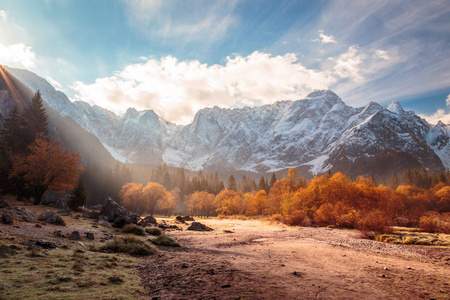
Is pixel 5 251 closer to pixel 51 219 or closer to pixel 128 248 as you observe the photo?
pixel 128 248

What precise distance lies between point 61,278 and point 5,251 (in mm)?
4027

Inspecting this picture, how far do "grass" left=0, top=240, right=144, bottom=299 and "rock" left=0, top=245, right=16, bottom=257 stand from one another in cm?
26

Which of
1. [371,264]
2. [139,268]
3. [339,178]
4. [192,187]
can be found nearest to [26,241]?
[139,268]

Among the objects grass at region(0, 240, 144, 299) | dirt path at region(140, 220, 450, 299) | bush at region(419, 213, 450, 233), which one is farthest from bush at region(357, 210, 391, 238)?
grass at region(0, 240, 144, 299)

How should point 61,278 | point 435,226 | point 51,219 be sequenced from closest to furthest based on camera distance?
point 61,278 < point 51,219 < point 435,226

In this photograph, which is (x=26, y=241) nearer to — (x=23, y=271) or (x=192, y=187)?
(x=23, y=271)

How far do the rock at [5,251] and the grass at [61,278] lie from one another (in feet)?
0.87

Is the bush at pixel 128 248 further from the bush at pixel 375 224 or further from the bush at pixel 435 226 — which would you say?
the bush at pixel 435 226

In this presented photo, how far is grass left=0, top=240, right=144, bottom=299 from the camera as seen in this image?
21.6 ft

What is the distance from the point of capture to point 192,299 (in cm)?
722

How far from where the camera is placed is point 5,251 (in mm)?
9383

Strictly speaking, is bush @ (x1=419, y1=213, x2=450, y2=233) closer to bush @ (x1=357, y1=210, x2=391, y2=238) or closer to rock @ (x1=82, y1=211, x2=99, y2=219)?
bush @ (x1=357, y1=210, x2=391, y2=238)

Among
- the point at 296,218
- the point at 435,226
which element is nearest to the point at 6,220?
the point at 296,218

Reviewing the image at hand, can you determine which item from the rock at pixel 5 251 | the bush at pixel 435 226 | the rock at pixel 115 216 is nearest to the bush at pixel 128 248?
the rock at pixel 5 251
